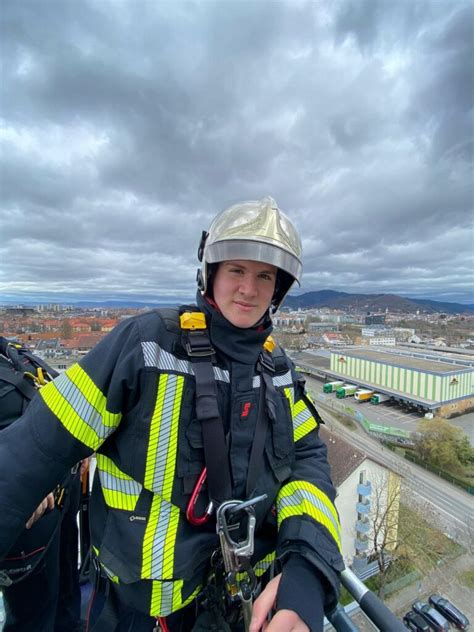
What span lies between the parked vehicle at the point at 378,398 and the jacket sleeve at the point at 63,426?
33126 mm

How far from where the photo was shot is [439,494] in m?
15.3

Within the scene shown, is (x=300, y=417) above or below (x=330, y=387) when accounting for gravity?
above

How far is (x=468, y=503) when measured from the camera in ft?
48.3

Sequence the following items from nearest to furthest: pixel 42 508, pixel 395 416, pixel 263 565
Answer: pixel 263 565 < pixel 42 508 < pixel 395 416

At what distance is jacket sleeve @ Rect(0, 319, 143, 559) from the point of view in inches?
44.1

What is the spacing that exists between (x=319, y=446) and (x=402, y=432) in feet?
79.7

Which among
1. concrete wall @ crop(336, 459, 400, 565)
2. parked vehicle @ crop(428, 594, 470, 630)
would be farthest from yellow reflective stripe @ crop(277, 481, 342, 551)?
concrete wall @ crop(336, 459, 400, 565)

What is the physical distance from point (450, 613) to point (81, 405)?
38.4 ft

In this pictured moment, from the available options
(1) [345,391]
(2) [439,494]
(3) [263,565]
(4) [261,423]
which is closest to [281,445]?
(4) [261,423]

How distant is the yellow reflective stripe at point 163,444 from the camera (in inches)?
49.1

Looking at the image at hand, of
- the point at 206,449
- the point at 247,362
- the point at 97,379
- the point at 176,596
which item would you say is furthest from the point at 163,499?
the point at 247,362

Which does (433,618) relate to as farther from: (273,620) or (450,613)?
(273,620)

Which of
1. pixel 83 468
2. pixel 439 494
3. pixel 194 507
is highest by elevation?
pixel 194 507

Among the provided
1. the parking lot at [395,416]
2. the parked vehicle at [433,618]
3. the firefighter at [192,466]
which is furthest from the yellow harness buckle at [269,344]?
the parking lot at [395,416]
